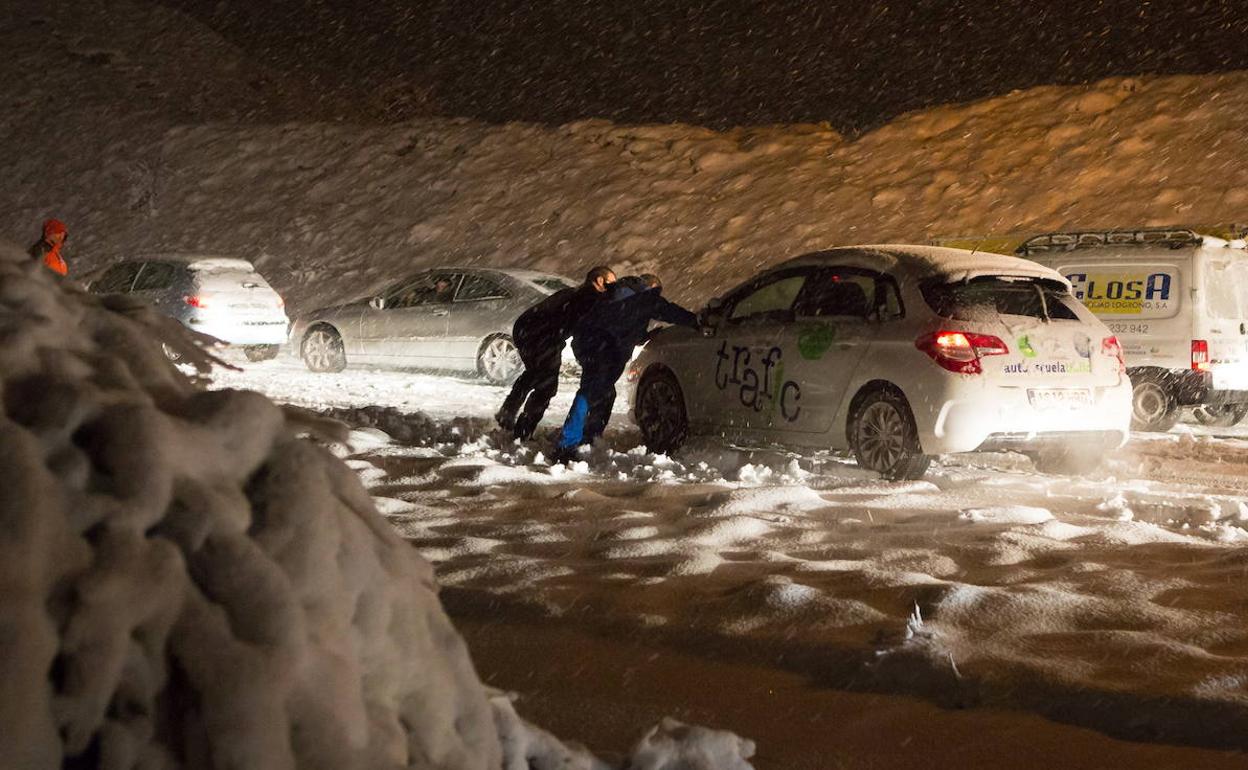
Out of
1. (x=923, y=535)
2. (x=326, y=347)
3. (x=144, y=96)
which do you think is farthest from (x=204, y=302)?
(x=144, y=96)

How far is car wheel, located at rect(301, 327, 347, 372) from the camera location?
20188 mm

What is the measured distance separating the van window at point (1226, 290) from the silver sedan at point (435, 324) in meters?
7.59

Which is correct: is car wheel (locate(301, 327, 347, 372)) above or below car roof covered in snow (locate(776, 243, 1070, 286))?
below

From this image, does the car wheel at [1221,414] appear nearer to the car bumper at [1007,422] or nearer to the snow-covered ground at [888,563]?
the snow-covered ground at [888,563]

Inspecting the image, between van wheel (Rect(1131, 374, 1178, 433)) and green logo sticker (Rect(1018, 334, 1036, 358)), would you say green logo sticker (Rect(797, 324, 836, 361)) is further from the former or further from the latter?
van wheel (Rect(1131, 374, 1178, 433))

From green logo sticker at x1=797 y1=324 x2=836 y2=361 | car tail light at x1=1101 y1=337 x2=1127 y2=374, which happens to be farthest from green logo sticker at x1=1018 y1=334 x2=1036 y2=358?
green logo sticker at x1=797 y1=324 x2=836 y2=361

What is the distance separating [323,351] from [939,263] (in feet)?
38.2

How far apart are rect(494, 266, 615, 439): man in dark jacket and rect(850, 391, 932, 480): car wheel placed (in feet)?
8.48

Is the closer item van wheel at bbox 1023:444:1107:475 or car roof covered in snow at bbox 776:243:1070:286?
car roof covered in snow at bbox 776:243:1070:286

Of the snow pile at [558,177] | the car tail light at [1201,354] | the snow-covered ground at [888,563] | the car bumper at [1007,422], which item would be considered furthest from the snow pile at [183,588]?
the snow pile at [558,177]

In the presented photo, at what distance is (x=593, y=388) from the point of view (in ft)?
39.5

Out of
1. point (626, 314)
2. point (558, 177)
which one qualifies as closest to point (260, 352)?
point (558, 177)

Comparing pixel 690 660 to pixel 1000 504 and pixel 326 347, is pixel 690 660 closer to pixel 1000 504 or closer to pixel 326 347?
pixel 1000 504

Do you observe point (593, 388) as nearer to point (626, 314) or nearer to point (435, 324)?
point (626, 314)
